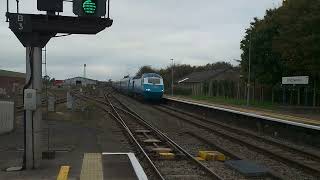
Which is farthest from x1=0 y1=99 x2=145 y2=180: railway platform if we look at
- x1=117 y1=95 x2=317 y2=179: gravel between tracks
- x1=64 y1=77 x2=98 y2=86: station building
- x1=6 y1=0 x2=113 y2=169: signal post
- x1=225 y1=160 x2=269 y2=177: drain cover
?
x1=64 y1=77 x2=98 y2=86: station building

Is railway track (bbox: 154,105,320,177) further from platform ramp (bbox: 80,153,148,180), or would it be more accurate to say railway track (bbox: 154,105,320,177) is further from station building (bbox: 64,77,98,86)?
station building (bbox: 64,77,98,86)

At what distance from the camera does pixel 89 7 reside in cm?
1244

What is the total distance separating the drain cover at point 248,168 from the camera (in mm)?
12749

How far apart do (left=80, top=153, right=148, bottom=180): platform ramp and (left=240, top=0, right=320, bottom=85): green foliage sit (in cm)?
3245

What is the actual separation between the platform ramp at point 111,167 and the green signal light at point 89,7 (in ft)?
11.4

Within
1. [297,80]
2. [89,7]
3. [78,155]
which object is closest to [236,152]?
[78,155]

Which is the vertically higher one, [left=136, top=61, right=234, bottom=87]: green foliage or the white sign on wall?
[left=136, top=61, right=234, bottom=87]: green foliage

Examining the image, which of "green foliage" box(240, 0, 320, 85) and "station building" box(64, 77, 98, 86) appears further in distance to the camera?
"station building" box(64, 77, 98, 86)

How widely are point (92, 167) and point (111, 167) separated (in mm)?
436

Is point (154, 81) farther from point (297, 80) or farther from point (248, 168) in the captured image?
point (248, 168)

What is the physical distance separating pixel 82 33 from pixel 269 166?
19.0 ft

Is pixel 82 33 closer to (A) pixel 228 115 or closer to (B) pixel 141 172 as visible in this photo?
(B) pixel 141 172

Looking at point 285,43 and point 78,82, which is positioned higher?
point 285,43

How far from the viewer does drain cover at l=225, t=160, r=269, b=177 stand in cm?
1275
